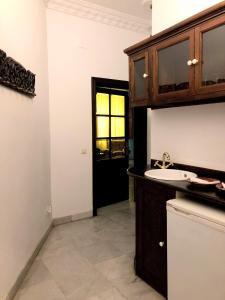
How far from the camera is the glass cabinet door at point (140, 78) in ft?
7.03

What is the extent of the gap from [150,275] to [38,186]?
149 cm

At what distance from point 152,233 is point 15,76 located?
5.62 ft

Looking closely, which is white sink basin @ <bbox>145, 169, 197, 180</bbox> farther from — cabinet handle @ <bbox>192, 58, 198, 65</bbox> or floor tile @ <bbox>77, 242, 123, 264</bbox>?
floor tile @ <bbox>77, 242, 123, 264</bbox>

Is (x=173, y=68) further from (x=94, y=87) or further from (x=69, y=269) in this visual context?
(x=69, y=269)

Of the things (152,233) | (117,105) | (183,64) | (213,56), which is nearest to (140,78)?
(183,64)

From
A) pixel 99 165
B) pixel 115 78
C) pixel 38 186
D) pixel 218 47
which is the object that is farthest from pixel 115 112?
pixel 218 47

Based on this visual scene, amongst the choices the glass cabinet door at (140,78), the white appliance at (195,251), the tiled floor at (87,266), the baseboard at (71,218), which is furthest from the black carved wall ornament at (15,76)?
the baseboard at (71,218)

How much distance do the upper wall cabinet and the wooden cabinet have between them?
2.38ft

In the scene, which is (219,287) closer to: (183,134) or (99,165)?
(183,134)

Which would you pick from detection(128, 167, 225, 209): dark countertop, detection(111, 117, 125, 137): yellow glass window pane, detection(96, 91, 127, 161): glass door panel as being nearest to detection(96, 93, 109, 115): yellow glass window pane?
detection(96, 91, 127, 161): glass door panel

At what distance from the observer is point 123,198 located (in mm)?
4527

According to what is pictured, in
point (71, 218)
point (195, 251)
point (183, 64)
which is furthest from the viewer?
point (71, 218)

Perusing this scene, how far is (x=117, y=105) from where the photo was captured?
4.26 metres

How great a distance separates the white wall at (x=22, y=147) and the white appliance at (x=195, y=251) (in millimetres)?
1232
